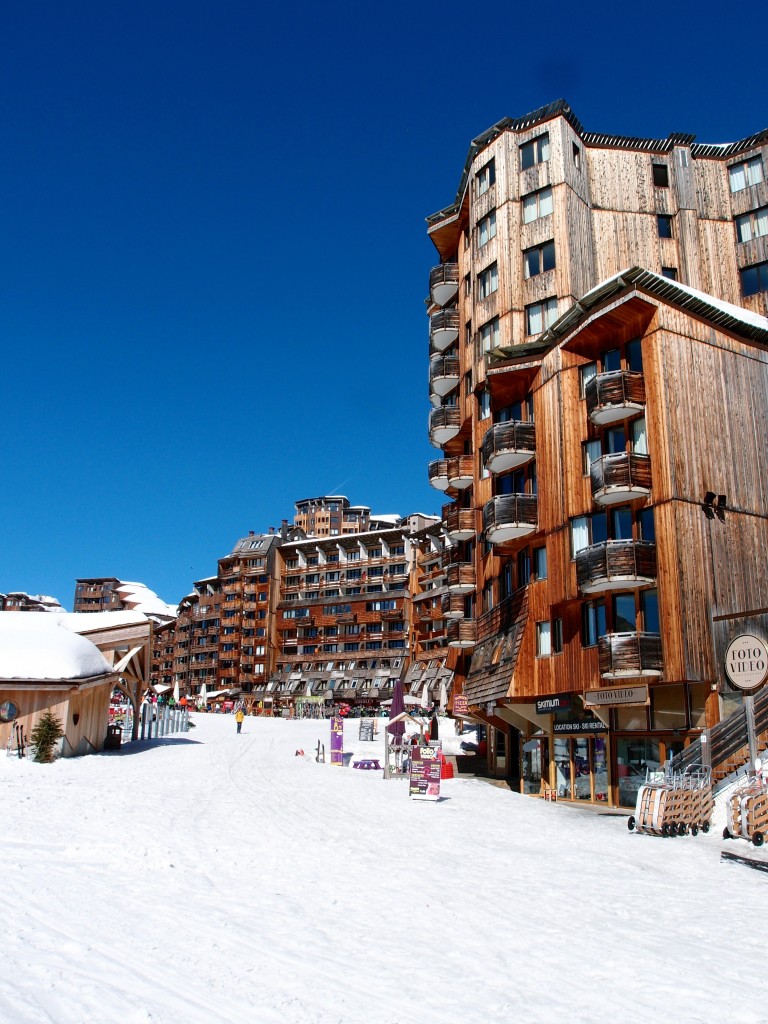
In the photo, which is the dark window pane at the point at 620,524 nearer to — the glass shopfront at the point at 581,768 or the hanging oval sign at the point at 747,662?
the glass shopfront at the point at 581,768

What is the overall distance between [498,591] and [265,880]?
24.6 meters

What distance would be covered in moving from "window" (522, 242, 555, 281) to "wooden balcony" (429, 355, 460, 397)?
7.04 metres

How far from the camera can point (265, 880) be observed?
12.3 meters

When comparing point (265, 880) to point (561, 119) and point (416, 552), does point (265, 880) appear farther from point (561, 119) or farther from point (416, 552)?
point (416, 552)

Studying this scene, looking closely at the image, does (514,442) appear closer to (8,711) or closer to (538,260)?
(538,260)

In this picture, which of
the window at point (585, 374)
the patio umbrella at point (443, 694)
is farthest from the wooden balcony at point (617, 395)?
the patio umbrella at point (443, 694)

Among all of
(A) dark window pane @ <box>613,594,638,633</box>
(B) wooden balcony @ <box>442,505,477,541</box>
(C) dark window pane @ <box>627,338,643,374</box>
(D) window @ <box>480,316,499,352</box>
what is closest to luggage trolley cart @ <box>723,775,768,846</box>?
(A) dark window pane @ <box>613,594,638,633</box>

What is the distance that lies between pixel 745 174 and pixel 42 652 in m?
37.6

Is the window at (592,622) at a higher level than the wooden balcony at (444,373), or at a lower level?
lower

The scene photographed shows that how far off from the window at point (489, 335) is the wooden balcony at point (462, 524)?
7.35 meters

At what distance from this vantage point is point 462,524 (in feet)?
132

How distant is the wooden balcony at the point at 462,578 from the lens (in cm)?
4009

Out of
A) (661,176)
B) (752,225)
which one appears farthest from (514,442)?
(752,225)

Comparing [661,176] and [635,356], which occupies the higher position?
[661,176]
